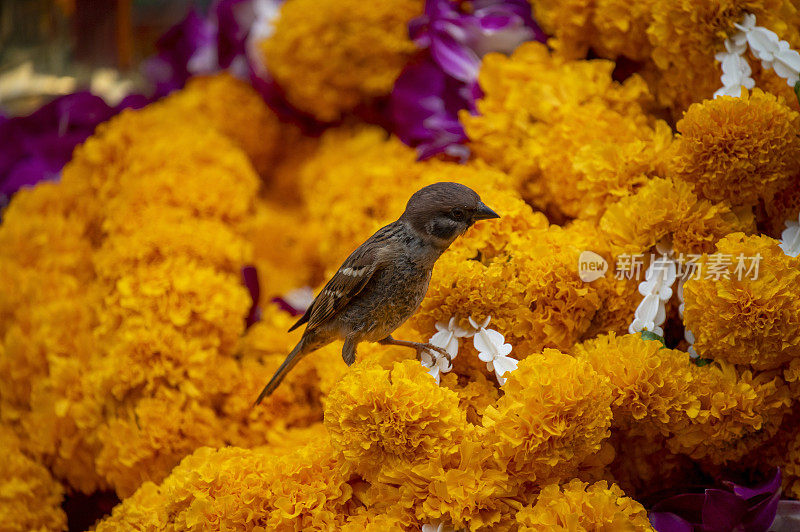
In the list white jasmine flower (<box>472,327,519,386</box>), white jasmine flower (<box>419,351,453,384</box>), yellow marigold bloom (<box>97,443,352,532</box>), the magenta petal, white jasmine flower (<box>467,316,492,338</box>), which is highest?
the magenta petal

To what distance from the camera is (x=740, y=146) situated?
0.97 metres

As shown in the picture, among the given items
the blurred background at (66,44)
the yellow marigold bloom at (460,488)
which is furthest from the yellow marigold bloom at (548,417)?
the blurred background at (66,44)

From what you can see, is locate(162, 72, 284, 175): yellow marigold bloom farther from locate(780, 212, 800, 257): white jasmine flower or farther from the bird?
locate(780, 212, 800, 257): white jasmine flower

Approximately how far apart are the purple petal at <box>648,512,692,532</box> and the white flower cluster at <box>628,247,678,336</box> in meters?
0.27

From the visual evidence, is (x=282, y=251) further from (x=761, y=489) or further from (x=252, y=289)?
(x=761, y=489)

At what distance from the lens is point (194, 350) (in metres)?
1.24

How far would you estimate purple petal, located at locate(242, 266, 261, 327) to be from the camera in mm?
1426

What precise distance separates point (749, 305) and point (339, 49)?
1.09 m

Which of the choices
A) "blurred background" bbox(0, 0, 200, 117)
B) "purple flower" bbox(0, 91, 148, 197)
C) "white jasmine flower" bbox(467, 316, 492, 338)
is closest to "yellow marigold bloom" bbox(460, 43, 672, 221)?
"white jasmine flower" bbox(467, 316, 492, 338)

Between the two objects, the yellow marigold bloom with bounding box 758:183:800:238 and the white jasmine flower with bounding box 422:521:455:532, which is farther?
the yellow marigold bloom with bounding box 758:183:800:238

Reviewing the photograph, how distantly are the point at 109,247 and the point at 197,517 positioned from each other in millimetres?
662

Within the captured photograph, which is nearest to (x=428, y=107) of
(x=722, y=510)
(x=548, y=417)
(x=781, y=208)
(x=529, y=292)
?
(x=529, y=292)

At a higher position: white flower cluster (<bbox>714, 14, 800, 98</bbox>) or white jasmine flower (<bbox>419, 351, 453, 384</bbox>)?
white flower cluster (<bbox>714, 14, 800, 98</bbox>)

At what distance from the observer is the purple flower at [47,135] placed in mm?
1721
